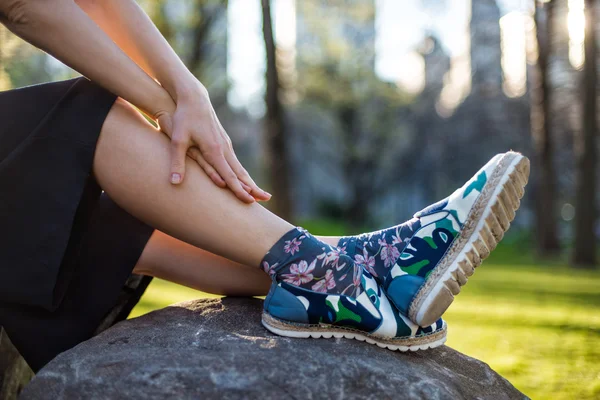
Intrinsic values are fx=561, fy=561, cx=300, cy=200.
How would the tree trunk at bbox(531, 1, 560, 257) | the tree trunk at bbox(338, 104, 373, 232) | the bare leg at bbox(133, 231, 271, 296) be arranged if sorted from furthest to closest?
the tree trunk at bbox(338, 104, 373, 232) < the tree trunk at bbox(531, 1, 560, 257) < the bare leg at bbox(133, 231, 271, 296)

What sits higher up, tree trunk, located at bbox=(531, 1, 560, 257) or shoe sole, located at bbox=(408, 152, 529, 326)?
tree trunk, located at bbox=(531, 1, 560, 257)

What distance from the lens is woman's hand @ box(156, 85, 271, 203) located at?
113 centimetres

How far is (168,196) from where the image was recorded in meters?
1.14

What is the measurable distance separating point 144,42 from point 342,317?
30.0 inches

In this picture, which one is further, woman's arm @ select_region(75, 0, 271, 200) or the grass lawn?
the grass lawn

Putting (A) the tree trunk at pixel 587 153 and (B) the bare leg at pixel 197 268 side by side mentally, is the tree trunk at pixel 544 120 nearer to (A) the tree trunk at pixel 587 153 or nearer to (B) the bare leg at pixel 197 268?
(A) the tree trunk at pixel 587 153

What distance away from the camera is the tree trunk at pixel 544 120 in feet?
27.7

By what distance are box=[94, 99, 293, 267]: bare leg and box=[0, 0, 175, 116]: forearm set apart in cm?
5

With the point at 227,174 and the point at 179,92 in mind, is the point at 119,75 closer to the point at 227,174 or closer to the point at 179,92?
the point at 179,92

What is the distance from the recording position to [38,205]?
111cm

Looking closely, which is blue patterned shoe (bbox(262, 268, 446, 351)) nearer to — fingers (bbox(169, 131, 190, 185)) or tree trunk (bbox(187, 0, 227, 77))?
fingers (bbox(169, 131, 190, 185))

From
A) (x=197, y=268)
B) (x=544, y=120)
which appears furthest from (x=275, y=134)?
(x=197, y=268)

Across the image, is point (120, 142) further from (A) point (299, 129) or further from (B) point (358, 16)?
(A) point (299, 129)

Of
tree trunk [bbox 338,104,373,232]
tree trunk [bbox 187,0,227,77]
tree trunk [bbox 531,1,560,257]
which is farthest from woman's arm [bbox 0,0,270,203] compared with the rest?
tree trunk [bbox 338,104,373,232]
